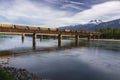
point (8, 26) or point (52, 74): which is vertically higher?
point (8, 26)

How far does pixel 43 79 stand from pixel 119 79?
8.80 metres

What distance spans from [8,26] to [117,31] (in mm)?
108647

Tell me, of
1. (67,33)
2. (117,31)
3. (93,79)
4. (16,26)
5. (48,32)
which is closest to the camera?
(93,79)

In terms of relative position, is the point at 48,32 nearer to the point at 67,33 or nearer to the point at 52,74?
the point at 67,33

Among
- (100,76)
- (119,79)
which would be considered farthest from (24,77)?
(119,79)

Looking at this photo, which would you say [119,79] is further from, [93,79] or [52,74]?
[52,74]

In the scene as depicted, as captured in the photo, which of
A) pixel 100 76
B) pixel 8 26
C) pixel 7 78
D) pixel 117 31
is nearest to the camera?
pixel 7 78

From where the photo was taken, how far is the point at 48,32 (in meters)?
94.2

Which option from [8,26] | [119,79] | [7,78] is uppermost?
[8,26]

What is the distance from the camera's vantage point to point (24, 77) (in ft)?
74.2

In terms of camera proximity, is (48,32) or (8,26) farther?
(48,32)

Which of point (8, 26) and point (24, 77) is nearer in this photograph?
point (24, 77)

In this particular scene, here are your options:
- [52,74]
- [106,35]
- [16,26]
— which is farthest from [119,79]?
[106,35]

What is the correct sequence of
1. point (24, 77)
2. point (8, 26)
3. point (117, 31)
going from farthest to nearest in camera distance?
point (117, 31) → point (8, 26) → point (24, 77)
